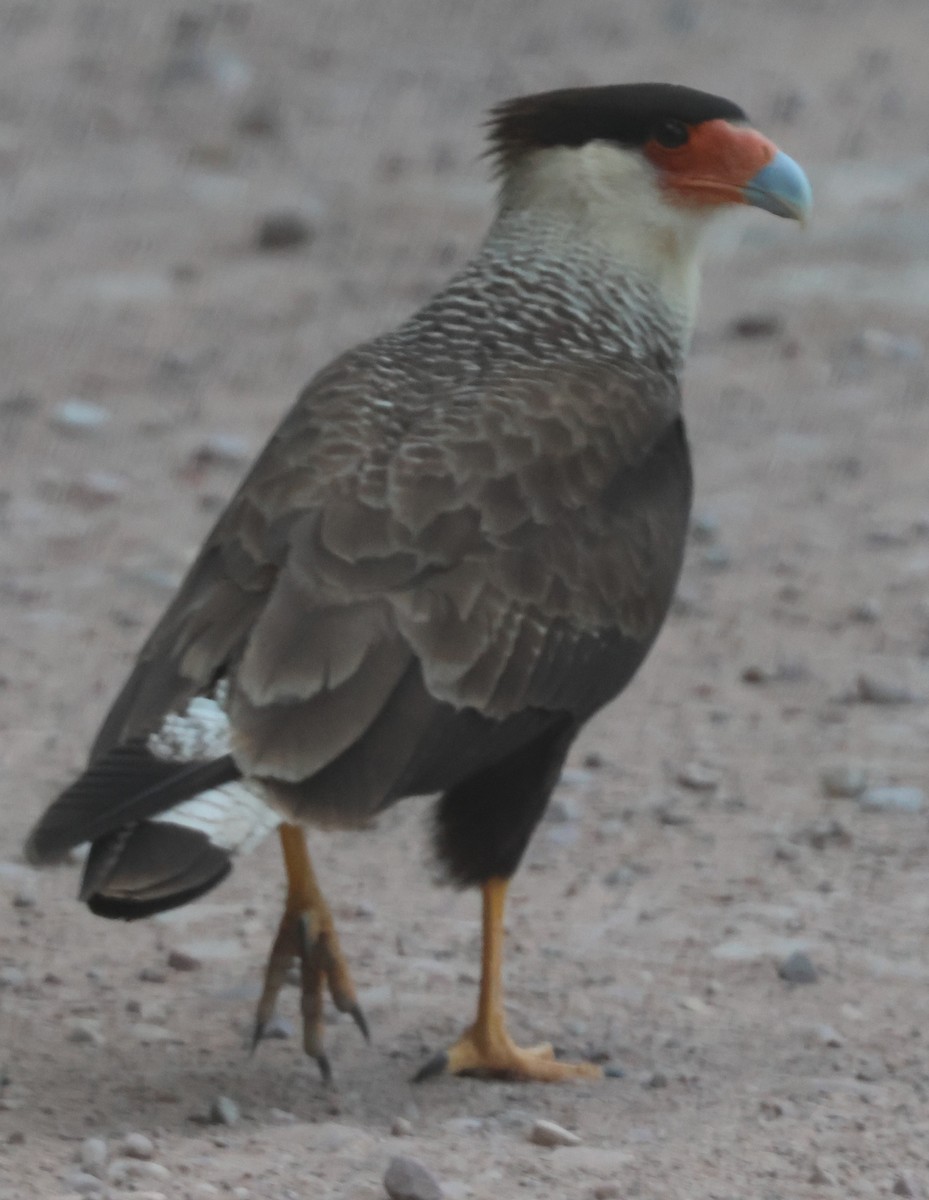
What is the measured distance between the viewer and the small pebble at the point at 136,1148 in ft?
11.6

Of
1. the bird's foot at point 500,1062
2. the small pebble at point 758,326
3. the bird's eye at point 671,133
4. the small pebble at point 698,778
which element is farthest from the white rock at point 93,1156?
the small pebble at point 758,326

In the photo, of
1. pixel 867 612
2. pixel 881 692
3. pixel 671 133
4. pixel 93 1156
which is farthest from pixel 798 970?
pixel 867 612

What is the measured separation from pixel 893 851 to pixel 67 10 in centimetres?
819

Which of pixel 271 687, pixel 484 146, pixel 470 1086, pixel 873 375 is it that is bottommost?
pixel 470 1086

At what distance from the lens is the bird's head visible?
15.6ft

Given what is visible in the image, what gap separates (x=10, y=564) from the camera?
21.7ft

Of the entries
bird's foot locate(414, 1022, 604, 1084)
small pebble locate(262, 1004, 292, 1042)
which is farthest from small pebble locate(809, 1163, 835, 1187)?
small pebble locate(262, 1004, 292, 1042)

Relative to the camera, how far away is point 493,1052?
4223 mm

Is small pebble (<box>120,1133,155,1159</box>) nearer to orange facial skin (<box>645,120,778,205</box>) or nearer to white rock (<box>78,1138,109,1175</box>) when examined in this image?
white rock (<box>78,1138,109,1175</box>)

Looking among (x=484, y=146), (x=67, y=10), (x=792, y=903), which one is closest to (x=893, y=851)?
(x=792, y=903)

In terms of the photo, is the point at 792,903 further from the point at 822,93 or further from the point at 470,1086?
the point at 822,93

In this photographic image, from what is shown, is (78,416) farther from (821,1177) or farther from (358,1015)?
(821,1177)

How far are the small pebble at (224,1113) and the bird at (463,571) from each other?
26 centimetres

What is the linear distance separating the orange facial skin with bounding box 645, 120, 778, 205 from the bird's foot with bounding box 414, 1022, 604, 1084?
1.73 metres
